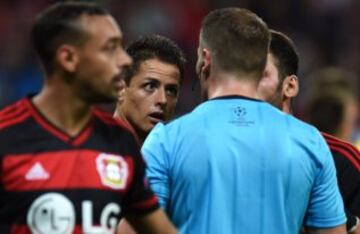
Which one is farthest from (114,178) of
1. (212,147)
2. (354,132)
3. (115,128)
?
(354,132)

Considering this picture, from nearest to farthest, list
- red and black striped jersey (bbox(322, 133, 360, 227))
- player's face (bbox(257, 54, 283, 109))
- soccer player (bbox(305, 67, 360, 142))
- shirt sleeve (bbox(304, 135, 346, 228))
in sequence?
shirt sleeve (bbox(304, 135, 346, 228)) → red and black striped jersey (bbox(322, 133, 360, 227)) → player's face (bbox(257, 54, 283, 109)) → soccer player (bbox(305, 67, 360, 142))

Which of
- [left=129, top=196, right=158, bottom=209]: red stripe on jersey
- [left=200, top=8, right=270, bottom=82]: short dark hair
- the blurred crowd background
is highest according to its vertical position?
[left=200, top=8, right=270, bottom=82]: short dark hair

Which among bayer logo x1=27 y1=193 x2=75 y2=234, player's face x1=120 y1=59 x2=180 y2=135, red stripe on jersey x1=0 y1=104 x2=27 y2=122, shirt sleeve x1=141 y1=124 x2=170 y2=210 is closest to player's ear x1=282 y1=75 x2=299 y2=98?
player's face x1=120 y1=59 x2=180 y2=135

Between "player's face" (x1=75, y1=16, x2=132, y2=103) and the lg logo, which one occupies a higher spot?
"player's face" (x1=75, y1=16, x2=132, y2=103)

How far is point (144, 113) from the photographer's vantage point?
6.61 meters

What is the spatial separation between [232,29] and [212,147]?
0.53 meters

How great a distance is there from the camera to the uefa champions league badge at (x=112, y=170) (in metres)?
4.84

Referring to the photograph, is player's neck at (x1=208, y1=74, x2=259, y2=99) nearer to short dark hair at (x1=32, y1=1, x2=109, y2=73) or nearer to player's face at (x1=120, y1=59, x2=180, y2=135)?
short dark hair at (x1=32, y1=1, x2=109, y2=73)

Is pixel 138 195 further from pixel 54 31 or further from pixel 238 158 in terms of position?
pixel 54 31

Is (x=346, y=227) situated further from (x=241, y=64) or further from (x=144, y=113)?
(x=144, y=113)

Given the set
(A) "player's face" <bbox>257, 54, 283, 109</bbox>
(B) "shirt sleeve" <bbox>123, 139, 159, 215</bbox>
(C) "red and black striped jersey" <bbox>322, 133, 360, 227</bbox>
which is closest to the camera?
(B) "shirt sleeve" <bbox>123, 139, 159, 215</bbox>

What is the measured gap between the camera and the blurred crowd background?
15.3 meters

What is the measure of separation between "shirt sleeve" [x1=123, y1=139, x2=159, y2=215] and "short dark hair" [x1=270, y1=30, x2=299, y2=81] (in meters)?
1.44

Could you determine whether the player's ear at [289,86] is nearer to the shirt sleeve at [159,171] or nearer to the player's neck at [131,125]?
the player's neck at [131,125]
